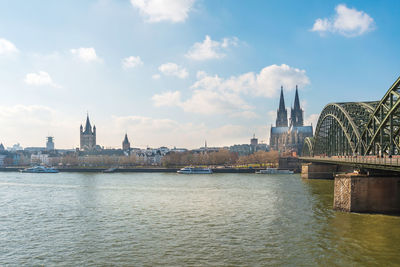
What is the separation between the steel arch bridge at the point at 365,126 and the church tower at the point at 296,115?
109972 millimetres

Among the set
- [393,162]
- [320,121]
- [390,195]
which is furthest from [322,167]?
[393,162]

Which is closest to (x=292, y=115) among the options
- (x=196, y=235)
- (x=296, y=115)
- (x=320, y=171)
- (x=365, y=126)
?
(x=296, y=115)

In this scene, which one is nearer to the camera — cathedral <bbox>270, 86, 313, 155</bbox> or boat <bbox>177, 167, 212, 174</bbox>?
boat <bbox>177, 167, 212, 174</bbox>

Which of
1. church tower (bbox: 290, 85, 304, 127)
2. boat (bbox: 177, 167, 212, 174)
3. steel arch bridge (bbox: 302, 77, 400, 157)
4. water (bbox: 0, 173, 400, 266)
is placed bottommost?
water (bbox: 0, 173, 400, 266)

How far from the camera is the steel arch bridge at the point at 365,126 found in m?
27.6

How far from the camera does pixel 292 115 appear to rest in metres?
188

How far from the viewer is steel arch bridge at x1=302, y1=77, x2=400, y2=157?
27562mm

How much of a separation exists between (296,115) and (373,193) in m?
166

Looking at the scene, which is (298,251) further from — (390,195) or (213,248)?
(390,195)

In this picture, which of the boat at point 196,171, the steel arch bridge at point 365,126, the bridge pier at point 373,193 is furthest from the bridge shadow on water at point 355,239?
the boat at point 196,171

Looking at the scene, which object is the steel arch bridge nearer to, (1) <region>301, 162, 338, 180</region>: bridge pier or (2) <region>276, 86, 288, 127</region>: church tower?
(1) <region>301, 162, 338, 180</region>: bridge pier

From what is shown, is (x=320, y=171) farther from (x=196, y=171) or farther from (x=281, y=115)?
(x=281, y=115)

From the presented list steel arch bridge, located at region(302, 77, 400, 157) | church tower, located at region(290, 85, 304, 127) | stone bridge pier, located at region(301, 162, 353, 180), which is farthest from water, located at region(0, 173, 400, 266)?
church tower, located at region(290, 85, 304, 127)

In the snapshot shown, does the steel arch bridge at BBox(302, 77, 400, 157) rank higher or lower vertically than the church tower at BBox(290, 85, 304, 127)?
lower
